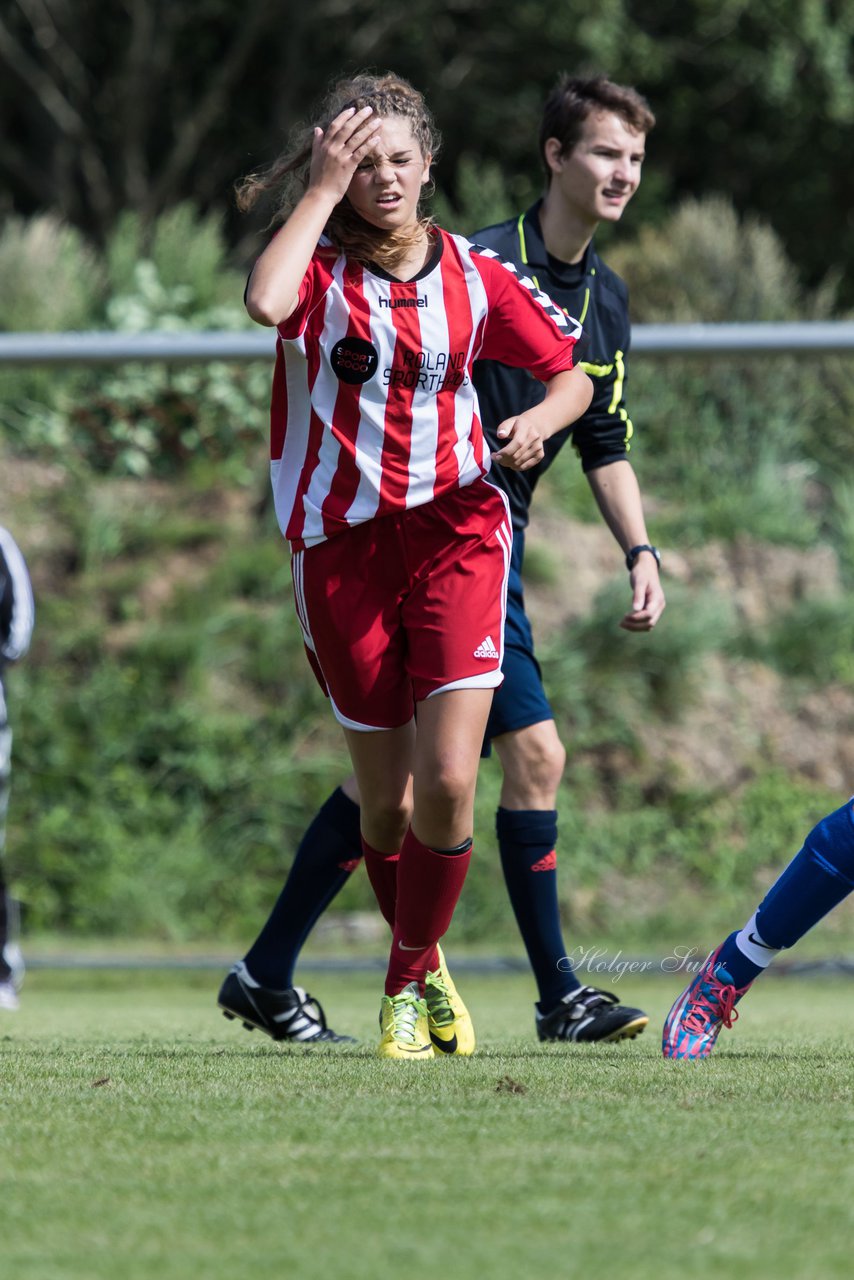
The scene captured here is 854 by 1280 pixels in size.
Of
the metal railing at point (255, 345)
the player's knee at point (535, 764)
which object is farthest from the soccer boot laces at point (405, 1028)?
the metal railing at point (255, 345)

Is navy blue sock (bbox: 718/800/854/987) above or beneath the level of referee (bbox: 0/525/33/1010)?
above

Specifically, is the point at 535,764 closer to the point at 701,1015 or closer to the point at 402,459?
the point at 701,1015

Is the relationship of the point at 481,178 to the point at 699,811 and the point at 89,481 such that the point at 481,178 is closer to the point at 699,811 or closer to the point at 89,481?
the point at 89,481

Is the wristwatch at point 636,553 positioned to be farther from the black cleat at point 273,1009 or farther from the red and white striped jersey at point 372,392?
the black cleat at point 273,1009

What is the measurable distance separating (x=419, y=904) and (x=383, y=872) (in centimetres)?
32

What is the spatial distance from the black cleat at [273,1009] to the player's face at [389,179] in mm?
1812

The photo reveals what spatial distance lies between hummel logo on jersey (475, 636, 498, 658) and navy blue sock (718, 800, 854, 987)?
71 cm

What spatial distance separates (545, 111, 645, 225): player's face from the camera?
169 inches

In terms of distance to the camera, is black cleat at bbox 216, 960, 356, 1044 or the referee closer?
black cleat at bbox 216, 960, 356, 1044

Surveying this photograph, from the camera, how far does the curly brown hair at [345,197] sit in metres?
3.37

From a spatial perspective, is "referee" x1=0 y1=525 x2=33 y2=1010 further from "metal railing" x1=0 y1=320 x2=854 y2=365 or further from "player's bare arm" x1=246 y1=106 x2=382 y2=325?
"player's bare arm" x1=246 y1=106 x2=382 y2=325

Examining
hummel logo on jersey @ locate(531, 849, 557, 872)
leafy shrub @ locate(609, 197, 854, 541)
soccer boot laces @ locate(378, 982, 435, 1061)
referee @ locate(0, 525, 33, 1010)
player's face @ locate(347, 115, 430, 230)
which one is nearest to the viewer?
player's face @ locate(347, 115, 430, 230)

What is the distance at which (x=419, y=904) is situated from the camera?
11.5ft

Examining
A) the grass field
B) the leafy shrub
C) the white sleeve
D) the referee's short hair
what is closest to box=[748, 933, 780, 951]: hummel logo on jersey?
the grass field
